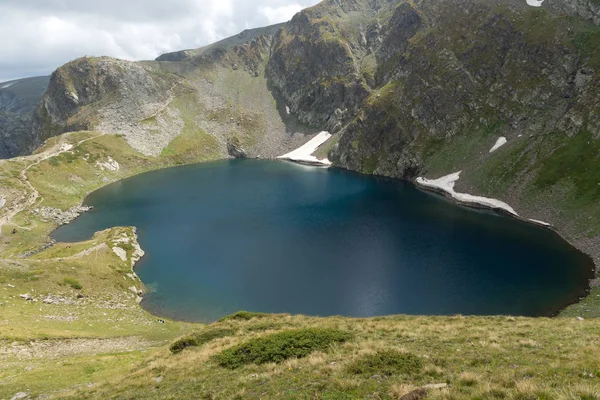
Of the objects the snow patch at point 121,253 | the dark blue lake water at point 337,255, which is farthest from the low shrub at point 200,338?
the snow patch at point 121,253

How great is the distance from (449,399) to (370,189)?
359ft

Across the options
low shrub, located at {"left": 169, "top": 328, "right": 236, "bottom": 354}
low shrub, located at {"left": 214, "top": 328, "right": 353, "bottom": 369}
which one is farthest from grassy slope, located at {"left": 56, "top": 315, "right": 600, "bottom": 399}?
low shrub, located at {"left": 169, "top": 328, "right": 236, "bottom": 354}

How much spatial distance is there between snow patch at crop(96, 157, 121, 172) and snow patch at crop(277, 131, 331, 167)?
77.2 metres

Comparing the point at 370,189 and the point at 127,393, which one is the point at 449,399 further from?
the point at 370,189

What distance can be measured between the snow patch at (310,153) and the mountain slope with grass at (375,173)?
5.72 m

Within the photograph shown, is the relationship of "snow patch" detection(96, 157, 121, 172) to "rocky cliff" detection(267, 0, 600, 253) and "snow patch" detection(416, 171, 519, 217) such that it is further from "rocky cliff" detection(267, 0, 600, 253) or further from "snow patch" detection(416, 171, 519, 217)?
"snow patch" detection(416, 171, 519, 217)

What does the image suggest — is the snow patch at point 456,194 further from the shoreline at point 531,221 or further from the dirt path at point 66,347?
the dirt path at point 66,347

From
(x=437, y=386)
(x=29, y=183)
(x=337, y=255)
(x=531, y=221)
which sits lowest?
(x=337, y=255)

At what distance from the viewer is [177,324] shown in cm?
4534

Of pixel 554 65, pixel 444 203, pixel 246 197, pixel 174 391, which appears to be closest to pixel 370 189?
pixel 444 203

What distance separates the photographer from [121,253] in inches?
2579

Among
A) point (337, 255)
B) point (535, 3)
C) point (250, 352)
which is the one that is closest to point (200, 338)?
point (250, 352)

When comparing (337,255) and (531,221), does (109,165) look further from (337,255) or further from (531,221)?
(531,221)

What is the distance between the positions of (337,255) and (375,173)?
8101cm
